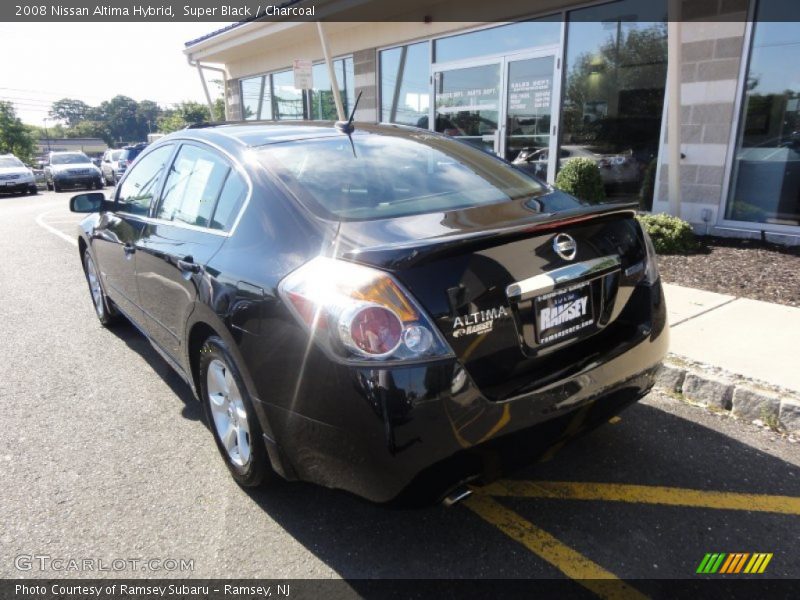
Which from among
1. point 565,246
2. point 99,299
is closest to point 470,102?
point 99,299

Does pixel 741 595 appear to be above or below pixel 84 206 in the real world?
below

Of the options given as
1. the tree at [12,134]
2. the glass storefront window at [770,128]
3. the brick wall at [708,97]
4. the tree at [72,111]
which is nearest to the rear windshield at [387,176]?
the brick wall at [708,97]

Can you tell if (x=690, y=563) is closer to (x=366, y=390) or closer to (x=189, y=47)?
(x=366, y=390)

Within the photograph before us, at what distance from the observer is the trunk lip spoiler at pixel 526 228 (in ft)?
6.14

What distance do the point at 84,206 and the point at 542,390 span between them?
3.65m

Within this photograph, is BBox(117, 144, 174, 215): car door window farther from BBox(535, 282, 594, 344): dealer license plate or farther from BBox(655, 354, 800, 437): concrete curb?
BBox(655, 354, 800, 437): concrete curb

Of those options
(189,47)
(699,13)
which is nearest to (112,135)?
(189,47)

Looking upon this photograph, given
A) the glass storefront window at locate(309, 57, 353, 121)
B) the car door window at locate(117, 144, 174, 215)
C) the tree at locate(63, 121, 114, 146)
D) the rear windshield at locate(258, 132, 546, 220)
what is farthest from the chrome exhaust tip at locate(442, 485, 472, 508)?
the tree at locate(63, 121, 114, 146)

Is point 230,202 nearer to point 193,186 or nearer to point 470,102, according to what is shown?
point 193,186

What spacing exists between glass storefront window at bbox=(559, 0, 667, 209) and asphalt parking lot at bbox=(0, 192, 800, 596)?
5.48 metres

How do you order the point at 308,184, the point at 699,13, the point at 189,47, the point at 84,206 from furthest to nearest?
1. the point at 189,47
2. the point at 699,13
3. the point at 84,206
4. the point at 308,184

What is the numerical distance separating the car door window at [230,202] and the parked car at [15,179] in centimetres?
2473

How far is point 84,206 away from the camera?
405 cm

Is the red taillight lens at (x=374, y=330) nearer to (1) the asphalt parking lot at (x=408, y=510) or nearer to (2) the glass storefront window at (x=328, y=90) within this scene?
(1) the asphalt parking lot at (x=408, y=510)
